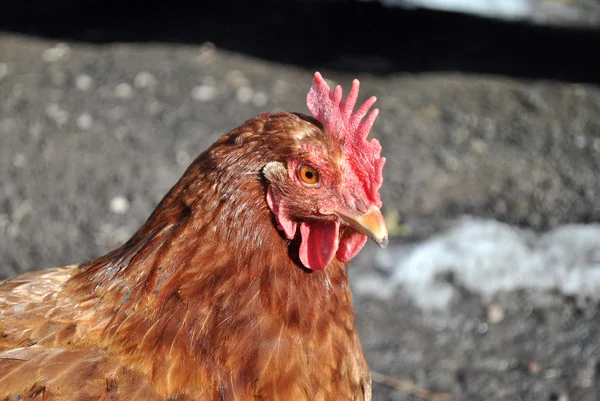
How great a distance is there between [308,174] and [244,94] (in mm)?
3279

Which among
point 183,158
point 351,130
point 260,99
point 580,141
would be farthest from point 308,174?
point 580,141

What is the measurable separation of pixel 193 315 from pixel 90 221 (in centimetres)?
224

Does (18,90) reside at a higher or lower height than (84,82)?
lower

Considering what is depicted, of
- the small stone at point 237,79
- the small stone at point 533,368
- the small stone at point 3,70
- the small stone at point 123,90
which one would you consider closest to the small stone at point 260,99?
the small stone at point 237,79

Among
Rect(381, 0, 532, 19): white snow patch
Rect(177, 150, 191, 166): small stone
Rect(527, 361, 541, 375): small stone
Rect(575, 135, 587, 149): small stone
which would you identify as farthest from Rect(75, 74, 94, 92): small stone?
Rect(527, 361, 541, 375): small stone

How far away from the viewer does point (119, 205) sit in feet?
12.5

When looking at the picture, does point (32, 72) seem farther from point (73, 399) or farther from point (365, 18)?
point (73, 399)

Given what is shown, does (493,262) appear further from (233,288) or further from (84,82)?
(84,82)

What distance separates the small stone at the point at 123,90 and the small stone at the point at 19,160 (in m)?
0.89

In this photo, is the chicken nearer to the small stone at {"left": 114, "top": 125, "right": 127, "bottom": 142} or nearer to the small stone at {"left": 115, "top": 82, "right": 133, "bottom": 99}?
the small stone at {"left": 114, "top": 125, "right": 127, "bottom": 142}

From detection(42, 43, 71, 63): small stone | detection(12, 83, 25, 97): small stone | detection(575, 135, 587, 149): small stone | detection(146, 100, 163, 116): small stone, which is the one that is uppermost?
detection(42, 43, 71, 63): small stone

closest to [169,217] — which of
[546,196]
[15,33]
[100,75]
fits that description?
[546,196]

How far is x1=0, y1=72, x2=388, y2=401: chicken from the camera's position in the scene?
161 centimetres

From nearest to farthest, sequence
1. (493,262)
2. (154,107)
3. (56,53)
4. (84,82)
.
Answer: (493,262), (154,107), (84,82), (56,53)
